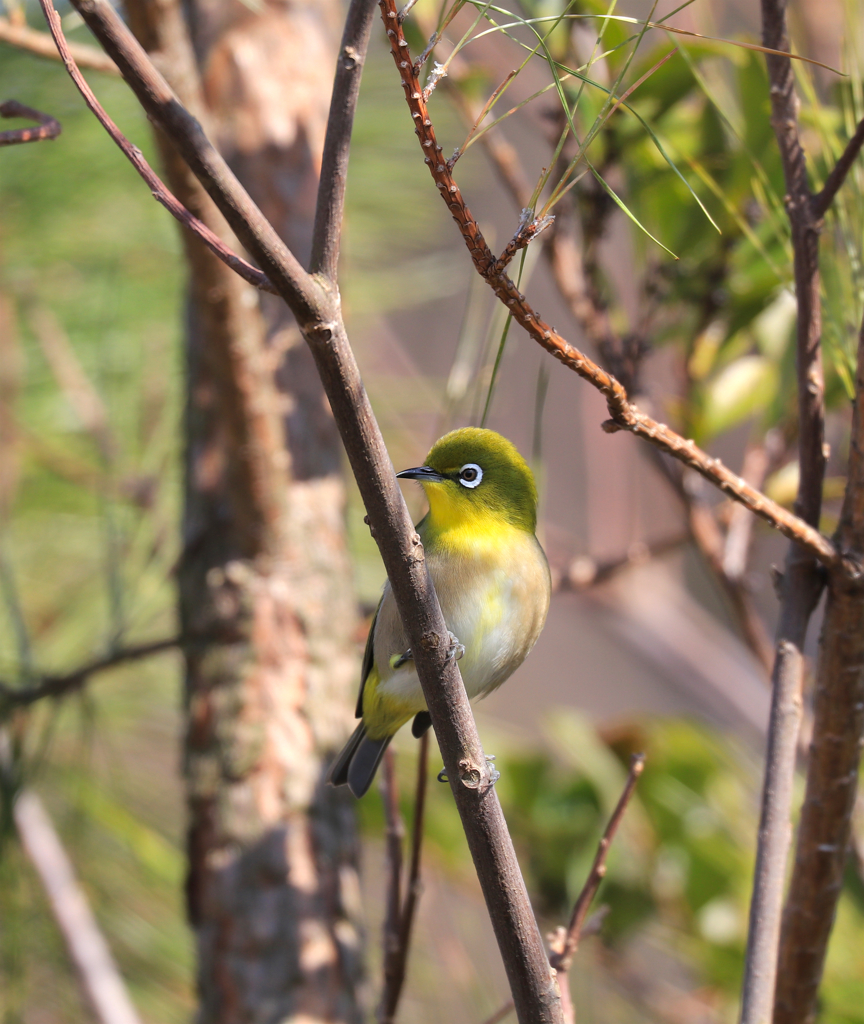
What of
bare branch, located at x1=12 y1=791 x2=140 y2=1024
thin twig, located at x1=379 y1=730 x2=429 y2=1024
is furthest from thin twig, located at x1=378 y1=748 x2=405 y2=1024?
bare branch, located at x1=12 y1=791 x2=140 y2=1024

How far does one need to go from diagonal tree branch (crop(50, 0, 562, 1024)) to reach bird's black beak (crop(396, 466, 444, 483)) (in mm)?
535

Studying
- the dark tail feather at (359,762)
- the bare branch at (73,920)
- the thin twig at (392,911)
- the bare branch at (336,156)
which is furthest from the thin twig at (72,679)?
the bare branch at (336,156)

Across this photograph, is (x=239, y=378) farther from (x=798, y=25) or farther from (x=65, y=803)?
(x=65, y=803)

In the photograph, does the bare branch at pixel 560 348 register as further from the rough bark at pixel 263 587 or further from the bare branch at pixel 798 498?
the rough bark at pixel 263 587

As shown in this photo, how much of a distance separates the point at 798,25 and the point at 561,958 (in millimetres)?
1721

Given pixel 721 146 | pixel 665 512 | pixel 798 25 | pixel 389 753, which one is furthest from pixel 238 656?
pixel 665 512

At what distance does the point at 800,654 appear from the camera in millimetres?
909

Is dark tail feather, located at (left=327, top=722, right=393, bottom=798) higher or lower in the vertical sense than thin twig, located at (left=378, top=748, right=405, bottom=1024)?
higher

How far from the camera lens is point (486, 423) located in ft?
7.28

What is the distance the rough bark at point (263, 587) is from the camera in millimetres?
1474

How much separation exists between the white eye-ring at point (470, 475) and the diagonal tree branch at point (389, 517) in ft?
1.88

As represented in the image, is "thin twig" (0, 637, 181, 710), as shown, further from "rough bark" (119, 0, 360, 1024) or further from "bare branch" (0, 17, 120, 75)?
"bare branch" (0, 17, 120, 75)

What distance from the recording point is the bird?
3.77ft

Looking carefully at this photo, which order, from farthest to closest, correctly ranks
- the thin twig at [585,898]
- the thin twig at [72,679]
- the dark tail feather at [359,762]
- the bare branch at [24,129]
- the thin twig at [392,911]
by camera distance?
the thin twig at [72,679] < the dark tail feather at [359,762] < the thin twig at [392,911] < the thin twig at [585,898] < the bare branch at [24,129]
